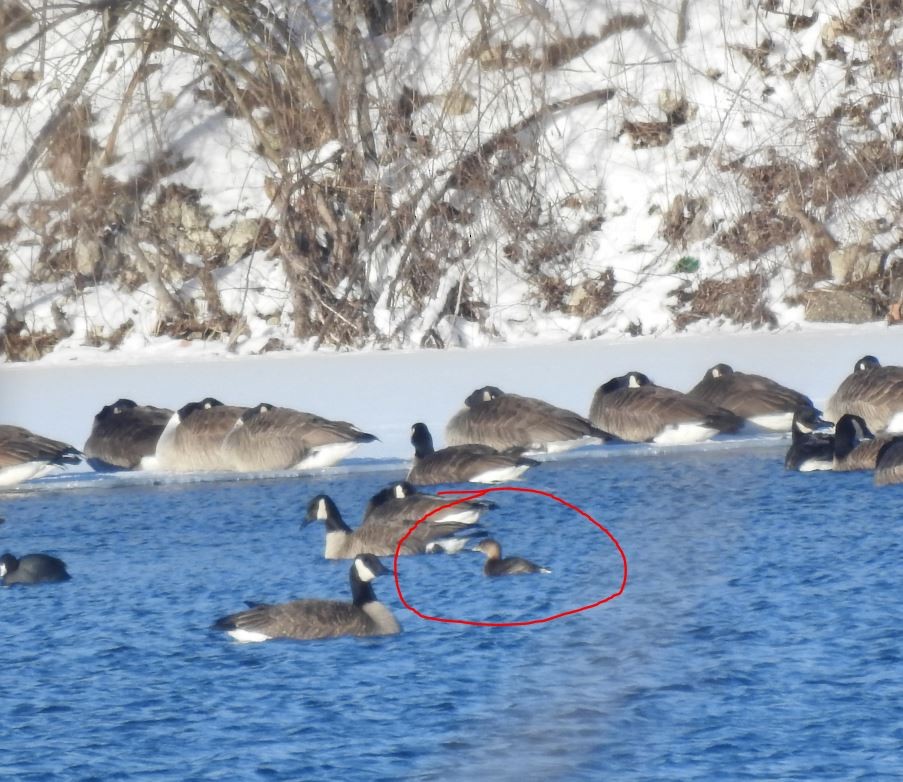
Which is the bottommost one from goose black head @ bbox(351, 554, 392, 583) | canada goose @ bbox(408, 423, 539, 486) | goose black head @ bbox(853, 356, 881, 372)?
goose black head @ bbox(351, 554, 392, 583)

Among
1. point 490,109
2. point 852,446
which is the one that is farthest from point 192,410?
point 490,109

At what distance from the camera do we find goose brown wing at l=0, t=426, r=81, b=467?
39.7 ft

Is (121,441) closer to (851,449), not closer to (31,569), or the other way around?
(31,569)

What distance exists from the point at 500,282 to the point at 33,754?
16976 millimetres

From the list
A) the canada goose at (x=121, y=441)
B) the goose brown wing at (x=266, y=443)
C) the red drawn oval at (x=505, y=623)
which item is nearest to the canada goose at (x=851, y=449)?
the red drawn oval at (x=505, y=623)

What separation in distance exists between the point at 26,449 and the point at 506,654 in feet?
19.0

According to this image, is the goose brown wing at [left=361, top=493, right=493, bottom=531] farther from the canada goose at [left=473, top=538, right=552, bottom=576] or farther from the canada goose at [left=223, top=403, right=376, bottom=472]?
the canada goose at [left=223, top=403, right=376, bottom=472]

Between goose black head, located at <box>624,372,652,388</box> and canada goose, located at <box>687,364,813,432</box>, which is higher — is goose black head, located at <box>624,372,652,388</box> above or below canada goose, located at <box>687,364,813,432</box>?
above

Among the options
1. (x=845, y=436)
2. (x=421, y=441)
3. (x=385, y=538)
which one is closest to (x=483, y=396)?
(x=421, y=441)

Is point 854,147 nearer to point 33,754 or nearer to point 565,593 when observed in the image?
point 565,593

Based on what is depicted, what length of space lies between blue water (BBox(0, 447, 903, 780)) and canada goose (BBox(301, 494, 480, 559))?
0.34 feet

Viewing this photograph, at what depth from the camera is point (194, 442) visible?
12.7m

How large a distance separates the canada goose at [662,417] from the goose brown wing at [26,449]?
4241mm

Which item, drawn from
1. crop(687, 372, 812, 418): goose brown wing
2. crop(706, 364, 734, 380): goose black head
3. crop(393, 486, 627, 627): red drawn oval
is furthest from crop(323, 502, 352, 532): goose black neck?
crop(706, 364, 734, 380): goose black head
